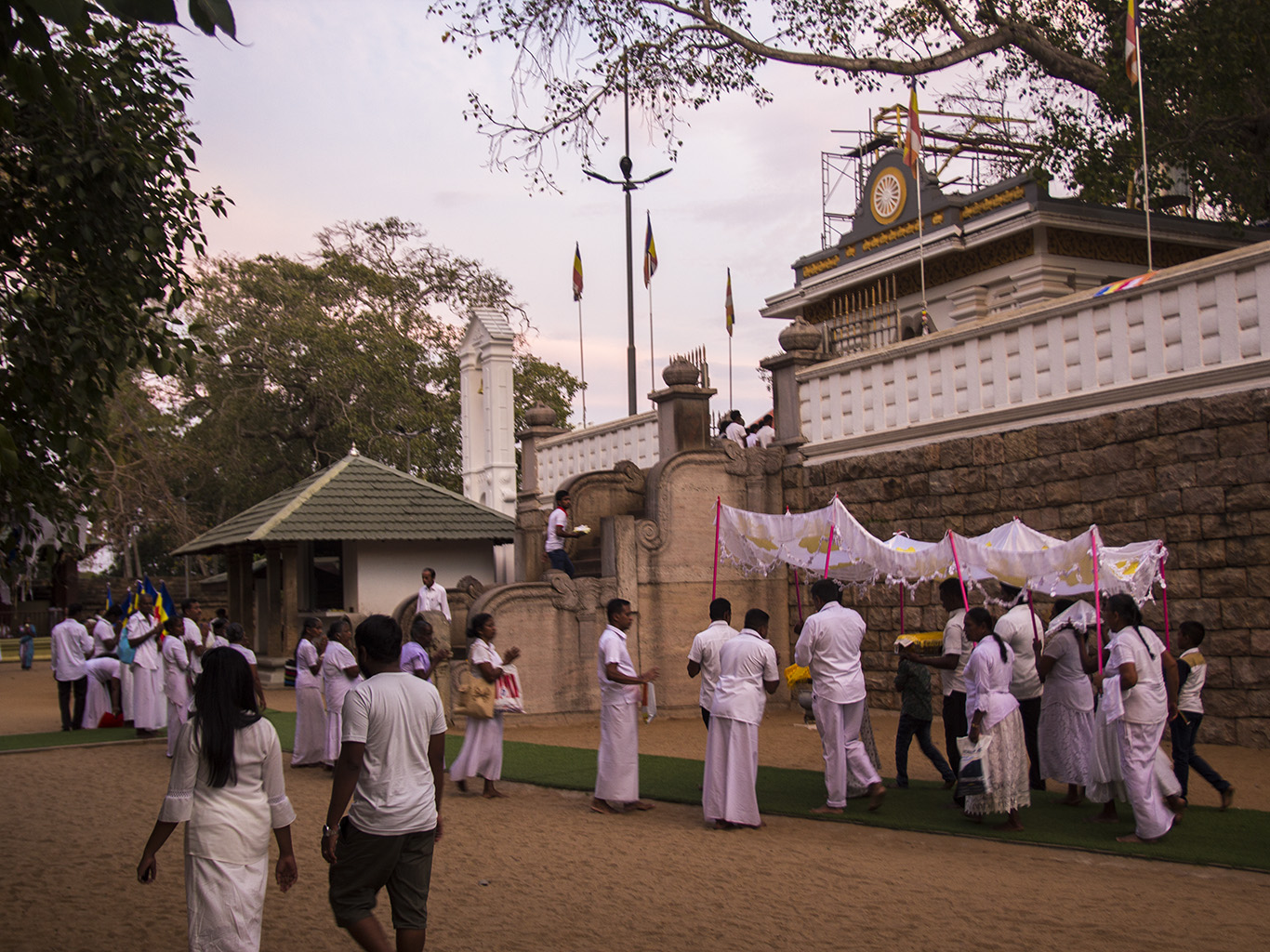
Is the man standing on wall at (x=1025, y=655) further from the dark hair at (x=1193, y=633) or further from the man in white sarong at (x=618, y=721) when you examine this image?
the man in white sarong at (x=618, y=721)

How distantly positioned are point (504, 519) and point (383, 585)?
254 cm

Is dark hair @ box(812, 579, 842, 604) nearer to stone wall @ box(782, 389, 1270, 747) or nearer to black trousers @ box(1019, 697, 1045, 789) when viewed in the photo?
black trousers @ box(1019, 697, 1045, 789)

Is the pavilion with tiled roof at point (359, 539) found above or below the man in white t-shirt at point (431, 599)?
above

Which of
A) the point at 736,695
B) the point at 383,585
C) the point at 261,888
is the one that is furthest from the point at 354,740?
the point at 383,585

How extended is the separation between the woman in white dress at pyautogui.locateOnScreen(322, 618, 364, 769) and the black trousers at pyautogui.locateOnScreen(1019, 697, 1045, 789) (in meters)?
6.17

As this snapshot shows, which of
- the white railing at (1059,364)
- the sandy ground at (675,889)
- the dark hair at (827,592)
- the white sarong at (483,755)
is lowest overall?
the sandy ground at (675,889)

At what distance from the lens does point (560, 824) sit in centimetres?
978

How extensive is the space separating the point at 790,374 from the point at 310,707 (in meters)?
7.86

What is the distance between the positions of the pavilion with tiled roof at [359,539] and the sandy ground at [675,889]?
1108 cm

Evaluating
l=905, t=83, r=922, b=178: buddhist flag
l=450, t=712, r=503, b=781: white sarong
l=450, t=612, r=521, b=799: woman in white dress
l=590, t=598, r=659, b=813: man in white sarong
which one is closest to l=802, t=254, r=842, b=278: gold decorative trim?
l=905, t=83, r=922, b=178: buddhist flag

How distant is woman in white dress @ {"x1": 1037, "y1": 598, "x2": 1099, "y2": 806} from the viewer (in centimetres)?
962

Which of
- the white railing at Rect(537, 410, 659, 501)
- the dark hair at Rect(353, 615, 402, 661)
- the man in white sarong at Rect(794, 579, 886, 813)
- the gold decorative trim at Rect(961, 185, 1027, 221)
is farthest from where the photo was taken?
the gold decorative trim at Rect(961, 185, 1027, 221)

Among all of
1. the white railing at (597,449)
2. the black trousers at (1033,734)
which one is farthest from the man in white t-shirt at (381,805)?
the white railing at (597,449)

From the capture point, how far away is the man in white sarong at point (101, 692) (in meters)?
18.2
